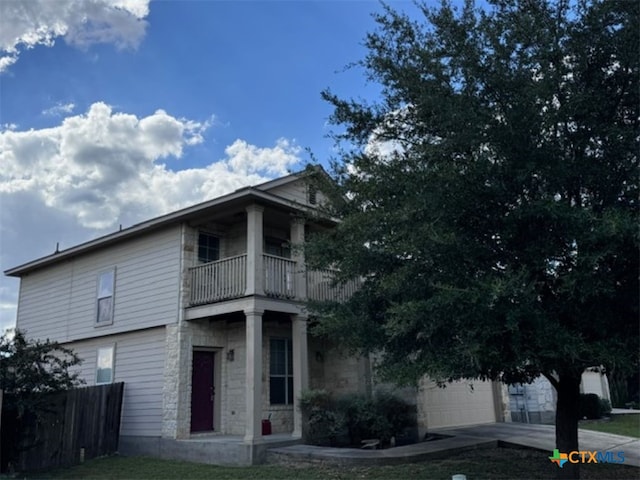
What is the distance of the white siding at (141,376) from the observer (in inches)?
547

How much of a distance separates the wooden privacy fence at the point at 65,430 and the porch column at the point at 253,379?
173 inches

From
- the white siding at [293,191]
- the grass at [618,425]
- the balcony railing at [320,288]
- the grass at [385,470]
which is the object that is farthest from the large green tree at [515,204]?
the grass at [618,425]

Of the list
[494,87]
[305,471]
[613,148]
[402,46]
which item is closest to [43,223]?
[305,471]

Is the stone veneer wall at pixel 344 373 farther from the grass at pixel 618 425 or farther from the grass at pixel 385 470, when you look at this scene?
the grass at pixel 618 425

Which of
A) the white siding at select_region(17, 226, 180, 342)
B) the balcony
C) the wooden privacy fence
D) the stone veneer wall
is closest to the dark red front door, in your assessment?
the white siding at select_region(17, 226, 180, 342)

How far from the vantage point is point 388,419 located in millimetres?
13266

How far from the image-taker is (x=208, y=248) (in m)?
→ 15.2

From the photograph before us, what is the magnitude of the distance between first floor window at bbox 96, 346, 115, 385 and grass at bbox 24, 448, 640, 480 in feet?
11.1

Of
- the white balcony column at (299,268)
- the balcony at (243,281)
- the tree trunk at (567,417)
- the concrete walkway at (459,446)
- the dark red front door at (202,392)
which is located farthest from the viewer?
the dark red front door at (202,392)

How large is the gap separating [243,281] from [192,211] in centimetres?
234

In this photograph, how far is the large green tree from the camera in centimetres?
668

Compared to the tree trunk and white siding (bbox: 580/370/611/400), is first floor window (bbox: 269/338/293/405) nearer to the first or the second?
the tree trunk

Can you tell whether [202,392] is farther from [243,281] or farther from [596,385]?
[596,385]

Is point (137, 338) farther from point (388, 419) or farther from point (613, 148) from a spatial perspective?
point (613, 148)
